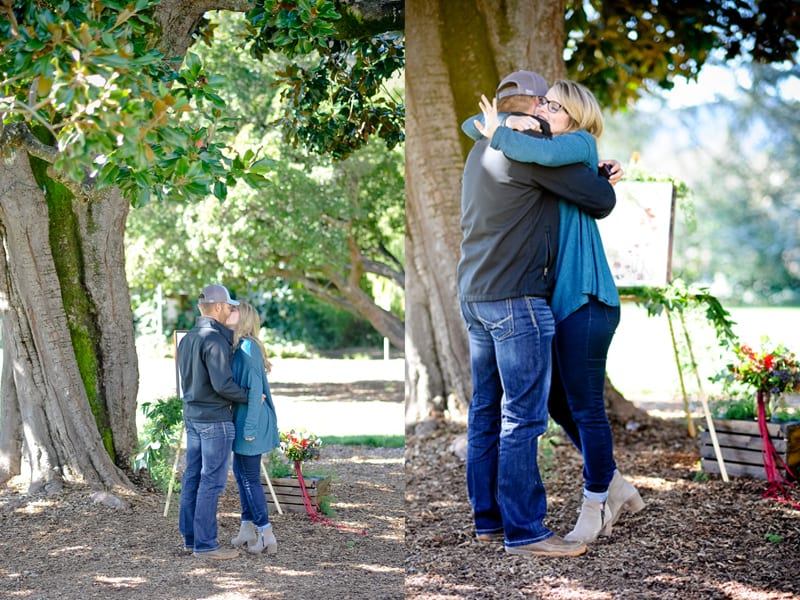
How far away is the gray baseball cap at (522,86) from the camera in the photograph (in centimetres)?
294

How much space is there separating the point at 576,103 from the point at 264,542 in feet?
5.66

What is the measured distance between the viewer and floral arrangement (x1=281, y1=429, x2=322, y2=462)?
2.95 m

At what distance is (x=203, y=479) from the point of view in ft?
9.41

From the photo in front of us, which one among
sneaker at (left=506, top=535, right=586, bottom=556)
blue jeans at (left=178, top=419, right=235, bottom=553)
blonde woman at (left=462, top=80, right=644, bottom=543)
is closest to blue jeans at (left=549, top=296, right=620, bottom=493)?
blonde woman at (left=462, top=80, right=644, bottom=543)

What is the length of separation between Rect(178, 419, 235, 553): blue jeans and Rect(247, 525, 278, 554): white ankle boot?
0.11 m

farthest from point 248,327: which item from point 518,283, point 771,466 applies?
point 771,466

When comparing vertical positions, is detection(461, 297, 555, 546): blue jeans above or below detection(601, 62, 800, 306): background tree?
below

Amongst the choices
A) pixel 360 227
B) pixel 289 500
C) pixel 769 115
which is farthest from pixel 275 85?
pixel 769 115

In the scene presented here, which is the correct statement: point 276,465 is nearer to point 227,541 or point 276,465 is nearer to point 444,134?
point 227,541

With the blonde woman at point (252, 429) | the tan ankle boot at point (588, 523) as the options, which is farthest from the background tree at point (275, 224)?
the tan ankle boot at point (588, 523)

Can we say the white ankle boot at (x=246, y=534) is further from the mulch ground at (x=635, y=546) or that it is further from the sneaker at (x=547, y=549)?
the sneaker at (x=547, y=549)

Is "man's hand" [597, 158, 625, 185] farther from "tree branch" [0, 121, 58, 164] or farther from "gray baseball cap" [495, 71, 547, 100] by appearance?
"tree branch" [0, 121, 58, 164]

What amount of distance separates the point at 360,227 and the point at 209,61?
79 centimetres

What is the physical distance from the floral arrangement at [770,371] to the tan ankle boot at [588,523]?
154cm
